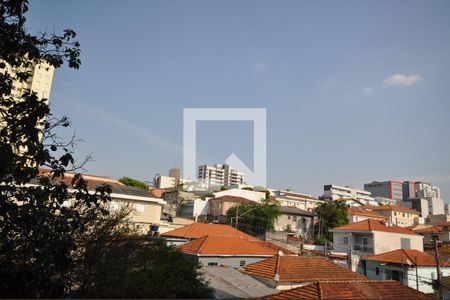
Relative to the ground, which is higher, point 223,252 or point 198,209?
point 198,209

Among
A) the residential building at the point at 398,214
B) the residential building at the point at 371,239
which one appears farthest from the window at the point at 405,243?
the residential building at the point at 398,214

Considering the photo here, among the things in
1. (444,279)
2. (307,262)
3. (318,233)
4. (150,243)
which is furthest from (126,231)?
(318,233)

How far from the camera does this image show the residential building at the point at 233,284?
50.4 ft

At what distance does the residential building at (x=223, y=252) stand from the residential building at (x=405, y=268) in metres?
9.73

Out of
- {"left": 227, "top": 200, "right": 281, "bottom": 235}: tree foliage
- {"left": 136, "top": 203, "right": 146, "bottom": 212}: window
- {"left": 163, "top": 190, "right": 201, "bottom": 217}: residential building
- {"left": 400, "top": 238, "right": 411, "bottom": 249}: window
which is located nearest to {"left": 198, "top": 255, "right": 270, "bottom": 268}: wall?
{"left": 136, "top": 203, "right": 146, "bottom": 212}: window

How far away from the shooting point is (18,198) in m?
5.21

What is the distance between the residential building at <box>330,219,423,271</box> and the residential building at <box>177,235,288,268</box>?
42.9 feet

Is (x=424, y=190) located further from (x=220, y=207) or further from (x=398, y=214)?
(x=220, y=207)

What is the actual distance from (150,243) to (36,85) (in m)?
34.0

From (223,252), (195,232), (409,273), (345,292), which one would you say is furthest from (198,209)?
(345,292)

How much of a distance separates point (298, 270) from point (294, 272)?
0.40m

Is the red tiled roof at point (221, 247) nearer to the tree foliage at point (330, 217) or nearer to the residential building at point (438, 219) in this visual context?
the tree foliage at point (330, 217)

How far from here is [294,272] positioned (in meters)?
18.5

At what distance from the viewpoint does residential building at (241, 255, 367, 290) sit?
17781 mm
